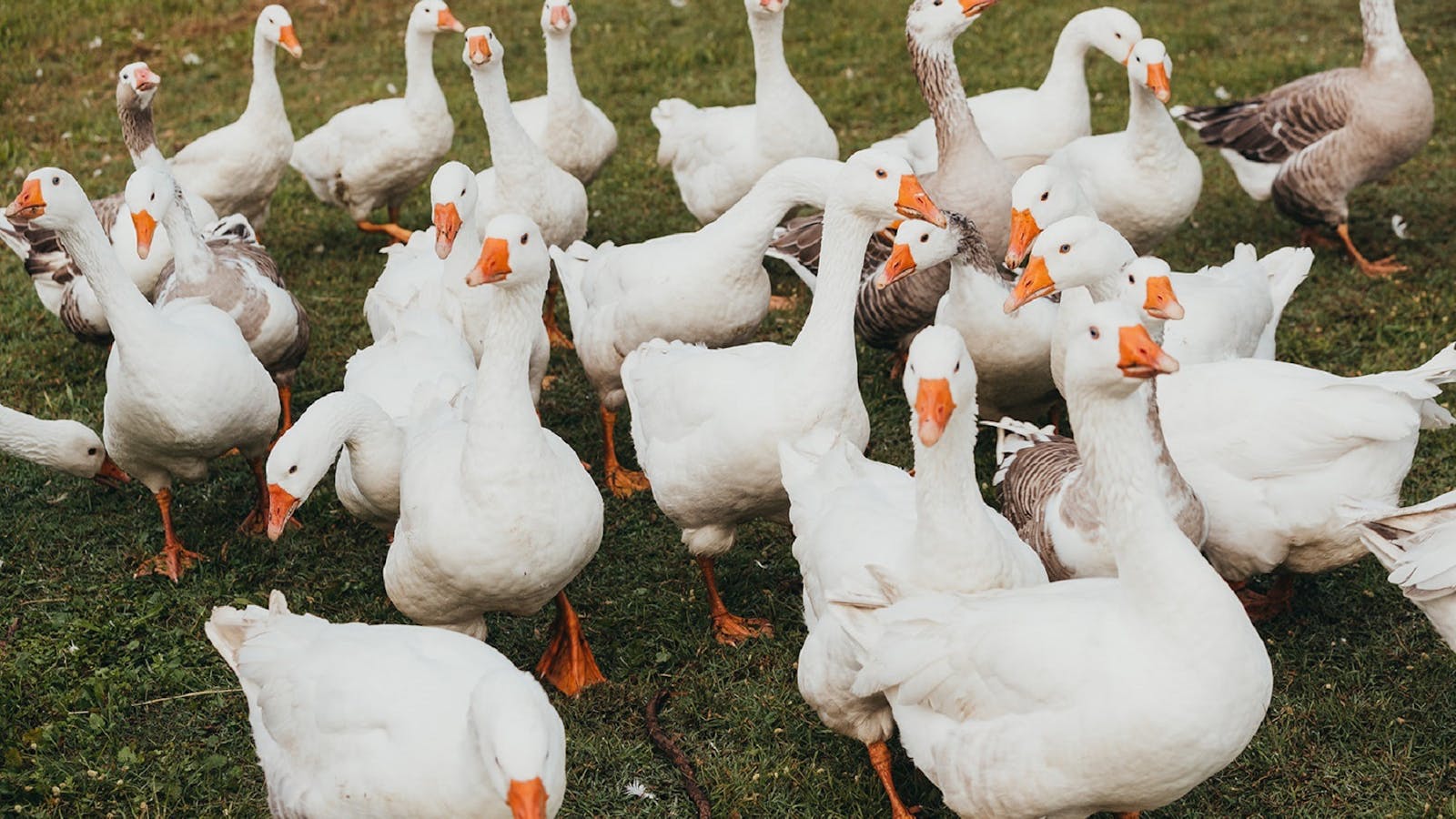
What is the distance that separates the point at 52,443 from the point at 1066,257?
438cm

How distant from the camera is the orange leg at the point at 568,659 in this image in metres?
5.18

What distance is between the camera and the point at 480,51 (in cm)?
728

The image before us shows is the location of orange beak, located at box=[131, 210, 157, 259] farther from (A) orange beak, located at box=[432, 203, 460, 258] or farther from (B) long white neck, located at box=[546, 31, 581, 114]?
(B) long white neck, located at box=[546, 31, 581, 114]

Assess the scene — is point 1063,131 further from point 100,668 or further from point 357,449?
point 100,668

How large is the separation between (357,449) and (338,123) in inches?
180

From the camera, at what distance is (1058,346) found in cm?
547

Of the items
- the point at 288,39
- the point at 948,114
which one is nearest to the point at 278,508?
the point at 948,114

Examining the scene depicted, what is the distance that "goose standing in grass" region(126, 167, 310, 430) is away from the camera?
641cm

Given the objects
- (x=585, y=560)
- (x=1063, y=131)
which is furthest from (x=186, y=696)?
(x=1063, y=131)

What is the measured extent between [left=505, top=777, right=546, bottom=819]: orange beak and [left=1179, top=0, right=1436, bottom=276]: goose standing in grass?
6.64 meters

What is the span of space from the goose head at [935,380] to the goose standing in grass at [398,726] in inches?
51.5

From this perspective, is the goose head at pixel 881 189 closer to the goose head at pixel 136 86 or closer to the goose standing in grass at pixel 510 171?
the goose standing in grass at pixel 510 171

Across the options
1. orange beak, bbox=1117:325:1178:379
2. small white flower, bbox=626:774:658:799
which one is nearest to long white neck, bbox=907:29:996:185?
orange beak, bbox=1117:325:1178:379

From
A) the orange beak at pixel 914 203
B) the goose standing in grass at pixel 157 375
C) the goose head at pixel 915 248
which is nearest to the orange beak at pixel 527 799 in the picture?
the goose head at pixel 915 248
